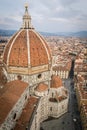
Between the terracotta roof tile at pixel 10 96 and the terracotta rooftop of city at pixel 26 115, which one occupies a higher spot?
the terracotta roof tile at pixel 10 96

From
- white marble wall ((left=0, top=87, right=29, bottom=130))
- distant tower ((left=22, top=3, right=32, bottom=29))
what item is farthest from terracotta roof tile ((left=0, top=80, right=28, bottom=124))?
distant tower ((left=22, top=3, right=32, bottom=29))

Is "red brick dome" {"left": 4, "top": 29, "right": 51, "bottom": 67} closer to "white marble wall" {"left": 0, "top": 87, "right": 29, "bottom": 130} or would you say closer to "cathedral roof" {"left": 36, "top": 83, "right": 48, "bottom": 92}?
"cathedral roof" {"left": 36, "top": 83, "right": 48, "bottom": 92}

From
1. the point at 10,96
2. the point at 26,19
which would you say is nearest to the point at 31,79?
the point at 10,96

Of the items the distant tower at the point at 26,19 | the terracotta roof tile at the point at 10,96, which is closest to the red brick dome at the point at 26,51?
the distant tower at the point at 26,19

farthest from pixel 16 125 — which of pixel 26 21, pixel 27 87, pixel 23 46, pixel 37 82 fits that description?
pixel 26 21

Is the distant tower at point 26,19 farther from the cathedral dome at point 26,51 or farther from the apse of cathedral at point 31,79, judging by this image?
the cathedral dome at point 26,51

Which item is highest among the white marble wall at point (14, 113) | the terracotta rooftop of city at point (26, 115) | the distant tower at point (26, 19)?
the distant tower at point (26, 19)

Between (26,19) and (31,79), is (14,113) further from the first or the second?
(26,19)

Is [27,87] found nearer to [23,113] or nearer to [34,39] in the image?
[23,113]
